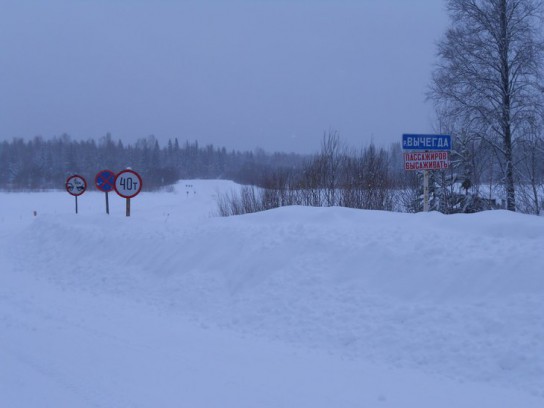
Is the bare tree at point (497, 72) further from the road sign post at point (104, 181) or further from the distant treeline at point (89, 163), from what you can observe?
the distant treeline at point (89, 163)

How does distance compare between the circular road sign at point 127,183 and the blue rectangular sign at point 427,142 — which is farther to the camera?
the circular road sign at point 127,183

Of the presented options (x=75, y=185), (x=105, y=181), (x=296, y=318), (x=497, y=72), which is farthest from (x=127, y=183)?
(x=497, y=72)

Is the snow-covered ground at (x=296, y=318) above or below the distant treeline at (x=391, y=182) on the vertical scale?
below

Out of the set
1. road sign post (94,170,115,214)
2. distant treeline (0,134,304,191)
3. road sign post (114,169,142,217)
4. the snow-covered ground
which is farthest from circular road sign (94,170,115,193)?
distant treeline (0,134,304,191)

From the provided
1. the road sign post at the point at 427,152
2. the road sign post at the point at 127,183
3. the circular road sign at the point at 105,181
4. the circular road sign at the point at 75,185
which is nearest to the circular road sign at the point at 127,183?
the road sign post at the point at 127,183

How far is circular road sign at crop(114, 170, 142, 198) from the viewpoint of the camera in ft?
40.3

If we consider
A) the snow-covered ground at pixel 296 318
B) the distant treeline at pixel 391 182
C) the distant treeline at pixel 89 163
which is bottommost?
the snow-covered ground at pixel 296 318

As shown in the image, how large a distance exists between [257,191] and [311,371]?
12270 millimetres

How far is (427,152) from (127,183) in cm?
710

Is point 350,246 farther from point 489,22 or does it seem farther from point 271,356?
point 489,22

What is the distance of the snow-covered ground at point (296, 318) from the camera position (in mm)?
4895

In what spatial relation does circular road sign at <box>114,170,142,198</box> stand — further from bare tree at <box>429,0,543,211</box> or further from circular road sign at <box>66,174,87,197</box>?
bare tree at <box>429,0,543,211</box>

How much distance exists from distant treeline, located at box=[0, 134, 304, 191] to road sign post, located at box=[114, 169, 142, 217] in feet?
208

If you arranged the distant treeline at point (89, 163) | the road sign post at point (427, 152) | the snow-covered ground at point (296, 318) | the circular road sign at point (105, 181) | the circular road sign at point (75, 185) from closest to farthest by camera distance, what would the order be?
the snow-covered ground at point (296, 318) < the road sign post at point (427, 152) < the circular road sign at point (105, 181) < the circular road sign at point (75, 185) < the distant treeline at point (89, 163)
